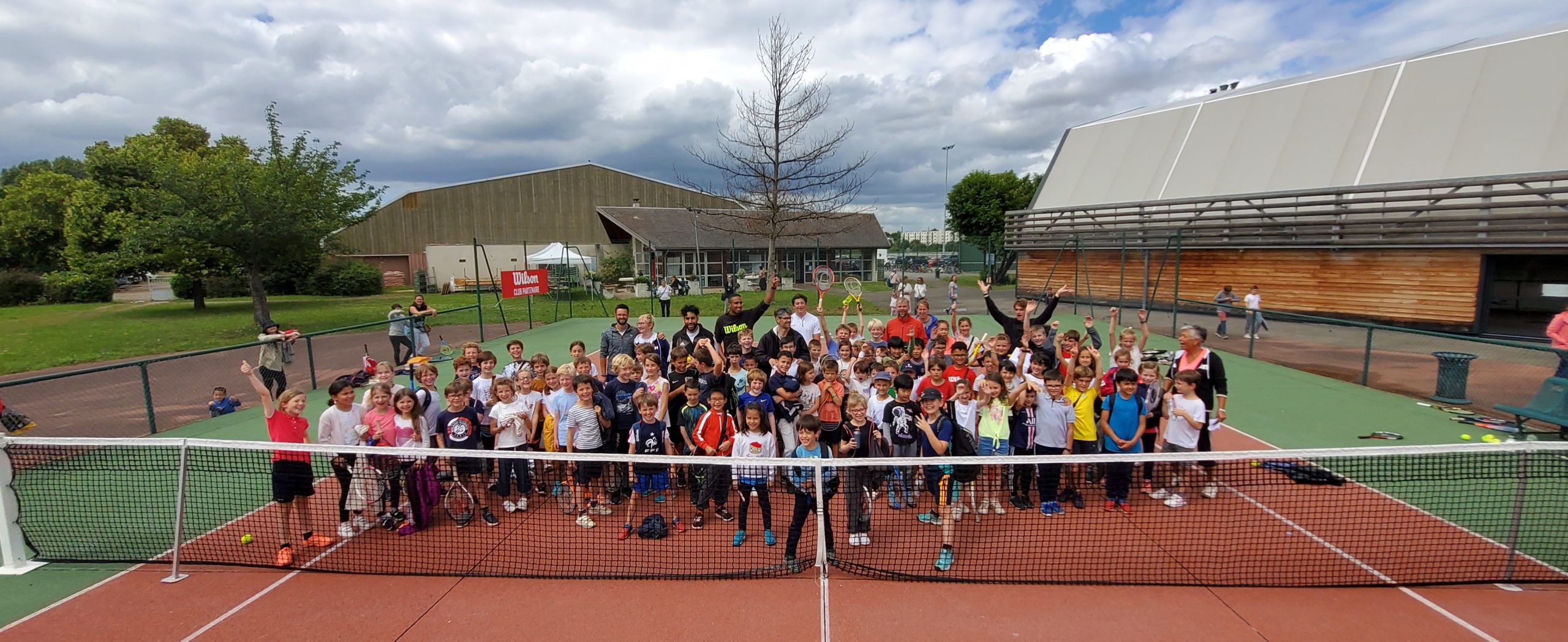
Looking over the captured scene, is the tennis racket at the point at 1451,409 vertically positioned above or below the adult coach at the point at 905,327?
below

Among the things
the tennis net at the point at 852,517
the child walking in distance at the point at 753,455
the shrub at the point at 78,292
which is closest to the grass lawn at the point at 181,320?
the shrub at the point at 78,292

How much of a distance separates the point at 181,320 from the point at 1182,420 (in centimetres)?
3554

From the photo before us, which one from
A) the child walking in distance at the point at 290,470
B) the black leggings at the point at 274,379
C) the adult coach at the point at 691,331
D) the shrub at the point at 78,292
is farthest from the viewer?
the shrub at the point at 78,292

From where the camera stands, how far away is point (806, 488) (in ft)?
17.1

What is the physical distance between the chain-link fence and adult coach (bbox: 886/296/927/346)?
31.0ft

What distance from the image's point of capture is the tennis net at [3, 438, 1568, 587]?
506 cm

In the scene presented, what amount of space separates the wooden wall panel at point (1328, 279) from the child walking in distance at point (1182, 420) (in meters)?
10.00

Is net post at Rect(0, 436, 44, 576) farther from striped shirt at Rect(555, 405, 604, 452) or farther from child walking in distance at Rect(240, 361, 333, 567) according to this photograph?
striped shirt at Rect(555, 405, 604, 452)

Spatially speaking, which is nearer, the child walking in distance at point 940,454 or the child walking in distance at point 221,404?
the child walking in distance at point 940,454

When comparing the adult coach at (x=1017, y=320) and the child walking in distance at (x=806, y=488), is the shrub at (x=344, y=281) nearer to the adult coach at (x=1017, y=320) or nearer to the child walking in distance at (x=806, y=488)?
the adult coach at (x=1017, y=320)

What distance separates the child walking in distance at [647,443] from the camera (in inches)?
238

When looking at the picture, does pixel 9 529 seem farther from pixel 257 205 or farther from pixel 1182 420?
pixel 257 205

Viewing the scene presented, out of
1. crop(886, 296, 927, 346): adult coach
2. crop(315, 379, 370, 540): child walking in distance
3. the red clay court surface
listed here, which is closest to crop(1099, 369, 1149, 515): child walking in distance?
the red clay court surface

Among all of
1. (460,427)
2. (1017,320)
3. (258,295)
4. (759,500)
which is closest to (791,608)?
(759,500)
